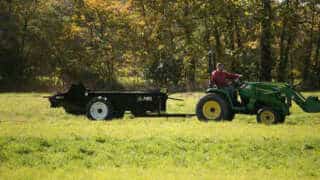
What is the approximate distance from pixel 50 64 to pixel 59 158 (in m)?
37.3

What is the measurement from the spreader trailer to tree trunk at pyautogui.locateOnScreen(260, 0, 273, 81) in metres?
→ 22.9

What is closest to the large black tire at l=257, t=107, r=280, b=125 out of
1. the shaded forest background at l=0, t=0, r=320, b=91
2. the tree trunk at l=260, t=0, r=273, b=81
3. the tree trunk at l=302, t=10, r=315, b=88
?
the tree trunk at l=260, t=0, r=273, b=81

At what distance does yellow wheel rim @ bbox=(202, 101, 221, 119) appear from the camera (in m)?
20.1

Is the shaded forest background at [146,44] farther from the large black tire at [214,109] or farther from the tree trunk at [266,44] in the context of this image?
the large black tire at [214,109]

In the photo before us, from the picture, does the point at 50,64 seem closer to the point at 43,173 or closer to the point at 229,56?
the point at 229,56

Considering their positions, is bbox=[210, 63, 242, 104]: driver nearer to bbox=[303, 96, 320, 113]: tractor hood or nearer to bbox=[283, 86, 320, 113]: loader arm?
bbox=[283, 86, 320, 113]: loader arm

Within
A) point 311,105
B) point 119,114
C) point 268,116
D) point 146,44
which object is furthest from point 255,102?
point 146,44

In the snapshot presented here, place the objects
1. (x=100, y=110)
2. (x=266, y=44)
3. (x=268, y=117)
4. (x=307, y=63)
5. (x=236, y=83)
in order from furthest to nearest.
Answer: (x=307, y=63), (x=266, y=44), (x=100, y=110), (x=236, y=83), (x=268, y=117)

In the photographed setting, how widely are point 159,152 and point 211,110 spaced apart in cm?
673

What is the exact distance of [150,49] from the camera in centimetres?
4934

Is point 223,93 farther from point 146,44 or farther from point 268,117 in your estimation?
point 146,44

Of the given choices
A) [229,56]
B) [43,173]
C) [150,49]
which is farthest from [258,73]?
[43,173]

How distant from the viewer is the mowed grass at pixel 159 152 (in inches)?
464

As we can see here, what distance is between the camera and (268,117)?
19.1 meters
